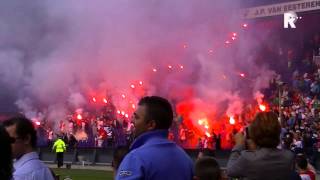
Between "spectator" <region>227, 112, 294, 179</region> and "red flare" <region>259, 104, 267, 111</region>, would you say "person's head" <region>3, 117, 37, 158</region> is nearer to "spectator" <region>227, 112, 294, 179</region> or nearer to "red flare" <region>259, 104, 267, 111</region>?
"spectator" <region>227, 112, 294, 179</region>

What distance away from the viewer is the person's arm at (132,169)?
10.3 feet

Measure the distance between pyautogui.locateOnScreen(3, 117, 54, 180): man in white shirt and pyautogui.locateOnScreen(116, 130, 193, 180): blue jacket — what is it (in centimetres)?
66

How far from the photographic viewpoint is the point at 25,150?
370 cm

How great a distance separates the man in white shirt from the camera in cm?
365

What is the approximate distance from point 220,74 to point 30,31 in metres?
9.73

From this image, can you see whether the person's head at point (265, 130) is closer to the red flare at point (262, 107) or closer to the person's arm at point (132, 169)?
the person's arm at point (132, 169)

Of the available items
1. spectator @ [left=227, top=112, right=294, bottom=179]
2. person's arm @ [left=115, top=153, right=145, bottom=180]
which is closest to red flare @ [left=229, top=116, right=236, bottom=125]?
spectator @ [left=227, top=112, right=294, bottom=179]

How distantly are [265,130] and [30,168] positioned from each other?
54.7 inches

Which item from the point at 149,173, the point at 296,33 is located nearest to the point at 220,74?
the point at 296,33

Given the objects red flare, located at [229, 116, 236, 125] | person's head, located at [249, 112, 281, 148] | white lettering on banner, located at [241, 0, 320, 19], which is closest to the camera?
person's head, located at [249, 112, 281, 148]

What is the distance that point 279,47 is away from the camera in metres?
27.0

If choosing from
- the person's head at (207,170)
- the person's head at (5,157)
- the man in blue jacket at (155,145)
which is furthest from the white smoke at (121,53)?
the person's head at (5,157)

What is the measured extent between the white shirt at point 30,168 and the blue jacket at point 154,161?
0.65 metres

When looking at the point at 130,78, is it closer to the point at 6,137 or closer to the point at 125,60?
the point at 125,60
